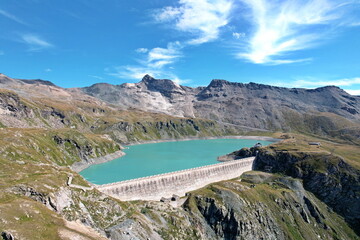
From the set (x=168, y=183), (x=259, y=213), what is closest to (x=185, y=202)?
(x=168, y=183)

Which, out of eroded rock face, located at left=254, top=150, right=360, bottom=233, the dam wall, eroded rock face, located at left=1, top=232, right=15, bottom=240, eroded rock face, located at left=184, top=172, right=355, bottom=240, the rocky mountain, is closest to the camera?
eroded rock face, located at left=1, top=232, right=15, bottom=240

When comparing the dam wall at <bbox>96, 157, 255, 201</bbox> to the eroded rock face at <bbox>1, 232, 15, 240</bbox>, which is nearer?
the eroded rock face at <bbox>1, 232, 15, 240</bbox>

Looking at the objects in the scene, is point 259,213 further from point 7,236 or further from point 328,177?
point 7,236

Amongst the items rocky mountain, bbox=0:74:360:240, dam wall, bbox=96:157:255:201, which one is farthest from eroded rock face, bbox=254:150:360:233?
dam wall, bbox=96:157:255:201

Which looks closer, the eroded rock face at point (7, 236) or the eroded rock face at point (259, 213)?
the eroded rock face at point (7, 236)

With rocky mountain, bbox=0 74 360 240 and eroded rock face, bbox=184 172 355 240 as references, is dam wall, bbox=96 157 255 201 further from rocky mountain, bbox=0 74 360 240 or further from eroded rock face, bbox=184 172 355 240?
eroded rock face, bbox=184 172 355 240

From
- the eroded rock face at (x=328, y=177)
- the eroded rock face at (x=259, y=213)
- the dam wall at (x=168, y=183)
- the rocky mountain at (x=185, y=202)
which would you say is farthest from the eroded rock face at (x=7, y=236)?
the eroded rock face at (x=328, y=177)

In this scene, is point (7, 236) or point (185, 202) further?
point (185, 202)

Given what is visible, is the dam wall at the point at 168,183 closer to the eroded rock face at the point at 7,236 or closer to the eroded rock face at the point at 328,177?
the eroded rock face at the point at 328,177

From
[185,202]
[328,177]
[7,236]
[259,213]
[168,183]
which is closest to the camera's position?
[7,236]

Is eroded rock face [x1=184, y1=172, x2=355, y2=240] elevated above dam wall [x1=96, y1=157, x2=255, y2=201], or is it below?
below
